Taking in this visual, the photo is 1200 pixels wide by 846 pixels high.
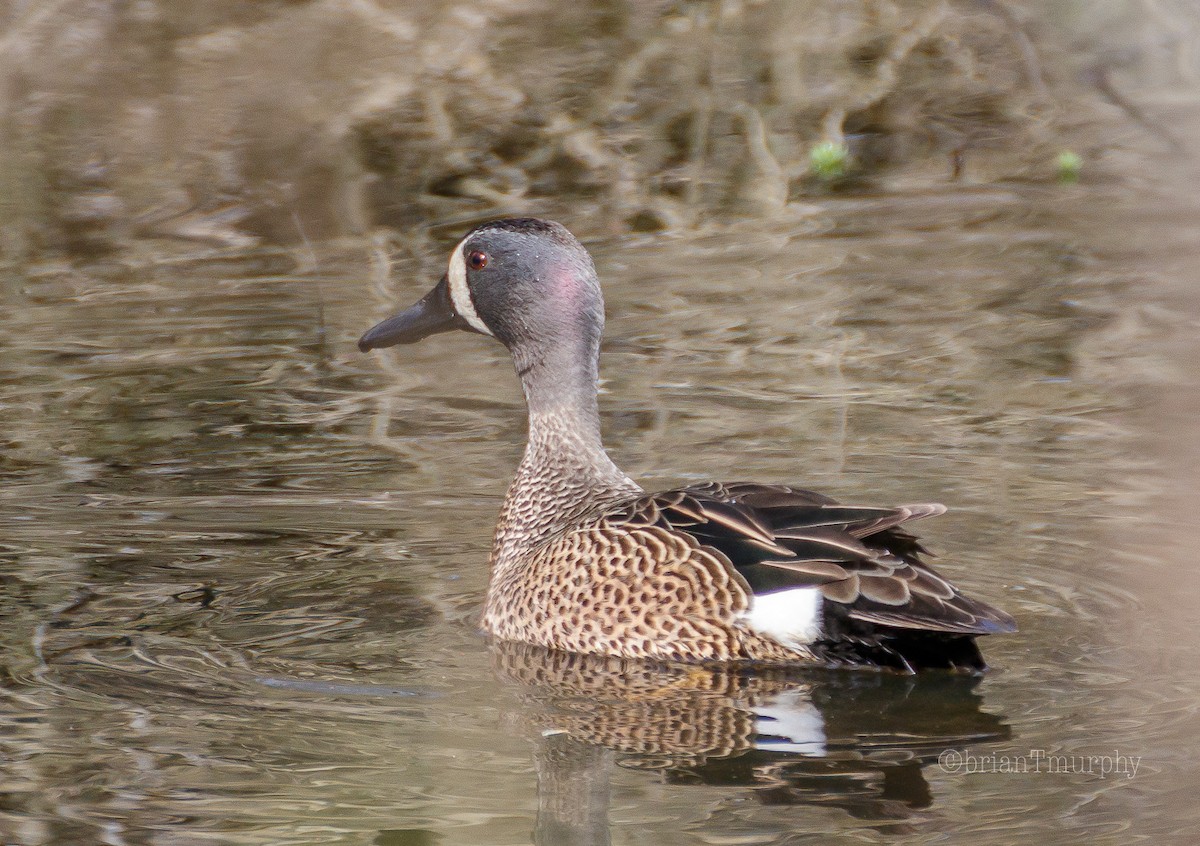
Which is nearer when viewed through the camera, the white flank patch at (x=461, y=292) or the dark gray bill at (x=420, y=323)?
the white flank patch at (x=461, y=292)

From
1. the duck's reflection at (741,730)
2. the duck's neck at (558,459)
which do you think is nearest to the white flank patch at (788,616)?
the duck's reflection at (741,730)

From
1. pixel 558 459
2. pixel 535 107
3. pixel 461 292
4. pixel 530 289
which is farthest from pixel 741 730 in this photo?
pixel 535 107

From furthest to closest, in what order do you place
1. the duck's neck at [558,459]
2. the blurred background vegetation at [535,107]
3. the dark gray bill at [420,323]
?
the blurred background vegetation at [535,107]
the dark gray bill at [420,323]
the duck's neck at [558,459]

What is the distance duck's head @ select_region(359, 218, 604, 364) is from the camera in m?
6.24

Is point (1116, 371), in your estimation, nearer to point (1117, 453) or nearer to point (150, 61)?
point (1117, 453)

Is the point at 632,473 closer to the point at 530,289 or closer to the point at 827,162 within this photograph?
the point at 530,289

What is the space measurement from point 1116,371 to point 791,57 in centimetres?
630

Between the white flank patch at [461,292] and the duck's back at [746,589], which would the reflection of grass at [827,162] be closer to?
the white flank patch at [461,292]

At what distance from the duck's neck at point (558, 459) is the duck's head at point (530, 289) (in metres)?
0.05

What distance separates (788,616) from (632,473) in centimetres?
200

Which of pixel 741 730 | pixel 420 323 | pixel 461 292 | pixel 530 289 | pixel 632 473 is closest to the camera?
pixel 741 730

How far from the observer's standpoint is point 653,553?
5.50 m

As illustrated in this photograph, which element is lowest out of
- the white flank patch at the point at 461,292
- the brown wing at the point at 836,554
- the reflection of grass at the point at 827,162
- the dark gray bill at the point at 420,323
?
the brown wing at the point at 836,554

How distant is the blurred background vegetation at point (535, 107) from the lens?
12055mm
